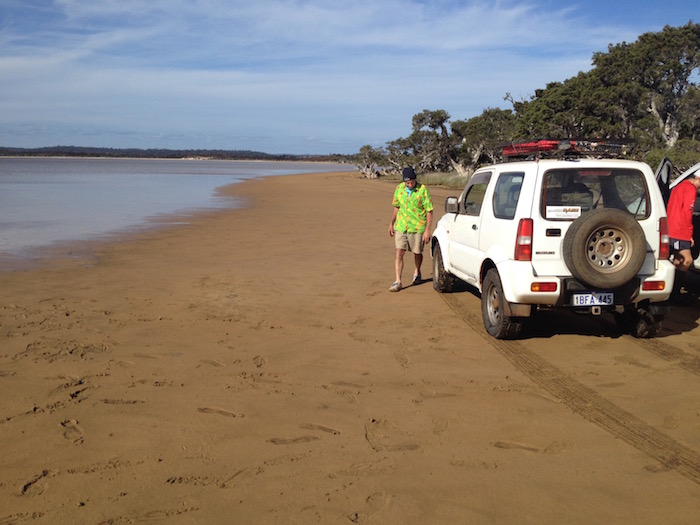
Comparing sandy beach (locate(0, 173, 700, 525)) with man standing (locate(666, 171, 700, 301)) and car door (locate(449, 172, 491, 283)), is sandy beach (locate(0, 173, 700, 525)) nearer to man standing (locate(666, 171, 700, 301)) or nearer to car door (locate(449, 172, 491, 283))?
car door (locate(449, 172, 491, 283))

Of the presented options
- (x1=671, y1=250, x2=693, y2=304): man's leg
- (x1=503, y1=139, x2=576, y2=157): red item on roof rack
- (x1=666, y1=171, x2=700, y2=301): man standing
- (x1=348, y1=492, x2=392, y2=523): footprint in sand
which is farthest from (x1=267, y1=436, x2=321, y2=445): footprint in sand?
(x1=671, y1=250, x2=693, y2=304): man's leg

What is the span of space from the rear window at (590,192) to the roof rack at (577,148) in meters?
0.39

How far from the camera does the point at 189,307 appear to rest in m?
8.41

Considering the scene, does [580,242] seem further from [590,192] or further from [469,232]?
[469,232]

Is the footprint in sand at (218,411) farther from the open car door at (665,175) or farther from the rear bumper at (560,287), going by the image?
the open car door at (665,175)

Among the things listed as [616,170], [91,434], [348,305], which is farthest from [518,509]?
[348,305]

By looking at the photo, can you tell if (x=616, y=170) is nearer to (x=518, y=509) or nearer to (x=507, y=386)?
(x=507, y=386)

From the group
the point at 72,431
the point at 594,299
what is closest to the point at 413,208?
the point at 594,299

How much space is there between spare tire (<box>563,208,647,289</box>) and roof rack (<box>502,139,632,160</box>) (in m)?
0.96

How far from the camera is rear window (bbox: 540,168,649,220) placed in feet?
21.0

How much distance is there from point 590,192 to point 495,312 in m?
1.61

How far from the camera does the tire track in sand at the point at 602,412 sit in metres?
4.20

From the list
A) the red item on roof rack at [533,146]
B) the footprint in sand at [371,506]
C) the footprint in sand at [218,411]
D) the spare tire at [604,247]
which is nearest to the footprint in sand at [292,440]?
the footprint in sand at [218,411]

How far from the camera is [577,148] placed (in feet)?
23.0
